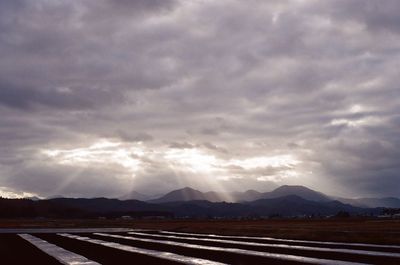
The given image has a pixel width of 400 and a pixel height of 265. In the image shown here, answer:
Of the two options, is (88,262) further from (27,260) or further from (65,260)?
(27,260)

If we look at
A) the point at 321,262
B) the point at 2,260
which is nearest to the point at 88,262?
the point at 2,260

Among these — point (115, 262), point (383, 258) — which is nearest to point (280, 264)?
point (383, 258)

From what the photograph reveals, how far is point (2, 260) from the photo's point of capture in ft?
62.8

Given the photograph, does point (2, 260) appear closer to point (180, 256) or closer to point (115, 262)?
point (115, 262)

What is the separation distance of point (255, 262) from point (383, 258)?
14.9 feet

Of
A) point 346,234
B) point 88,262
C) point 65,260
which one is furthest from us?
point 346,234

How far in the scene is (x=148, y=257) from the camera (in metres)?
19.4

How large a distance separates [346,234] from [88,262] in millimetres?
23565

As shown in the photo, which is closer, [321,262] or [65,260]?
[321,262]

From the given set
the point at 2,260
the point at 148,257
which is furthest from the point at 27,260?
the point at 148,257

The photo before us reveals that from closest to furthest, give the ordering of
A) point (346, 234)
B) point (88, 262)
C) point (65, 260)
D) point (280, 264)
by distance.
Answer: point (280, 264)
point (88, 262)
point (65, 260)
point (346, 234)

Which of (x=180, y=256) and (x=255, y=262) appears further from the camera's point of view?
(x=180, y=256)

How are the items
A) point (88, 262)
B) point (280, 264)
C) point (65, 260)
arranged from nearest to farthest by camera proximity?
point (280, 264), point (88, 262), point (65, 260)

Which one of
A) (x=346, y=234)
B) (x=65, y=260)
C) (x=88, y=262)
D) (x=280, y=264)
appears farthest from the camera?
(x=346, y=234)
